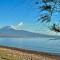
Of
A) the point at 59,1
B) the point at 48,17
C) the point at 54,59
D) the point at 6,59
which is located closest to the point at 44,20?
the point at 48,17

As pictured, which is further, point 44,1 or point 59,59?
point 59,59

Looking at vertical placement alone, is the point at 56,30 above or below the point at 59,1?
below

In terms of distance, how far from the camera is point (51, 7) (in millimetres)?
16359

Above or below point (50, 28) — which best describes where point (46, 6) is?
above

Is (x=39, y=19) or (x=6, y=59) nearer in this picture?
(x=39, y=19)

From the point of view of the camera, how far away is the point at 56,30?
16.9 metres

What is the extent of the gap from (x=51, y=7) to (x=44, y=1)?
1.57 ft

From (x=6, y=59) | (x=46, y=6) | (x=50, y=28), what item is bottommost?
(x=6, y=59)

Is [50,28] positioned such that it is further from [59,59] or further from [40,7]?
[59,59]

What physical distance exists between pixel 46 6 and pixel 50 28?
120cm

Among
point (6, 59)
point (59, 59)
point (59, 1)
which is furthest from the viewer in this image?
point (59, 59)

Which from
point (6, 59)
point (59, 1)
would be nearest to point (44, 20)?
point (59, 1)

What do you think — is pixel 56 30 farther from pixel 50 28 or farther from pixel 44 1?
pixel 44 1

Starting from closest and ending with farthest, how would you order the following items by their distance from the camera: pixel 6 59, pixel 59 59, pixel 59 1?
1. pixel 59 1
2. pixel 6 59
3. pixel 59 59
